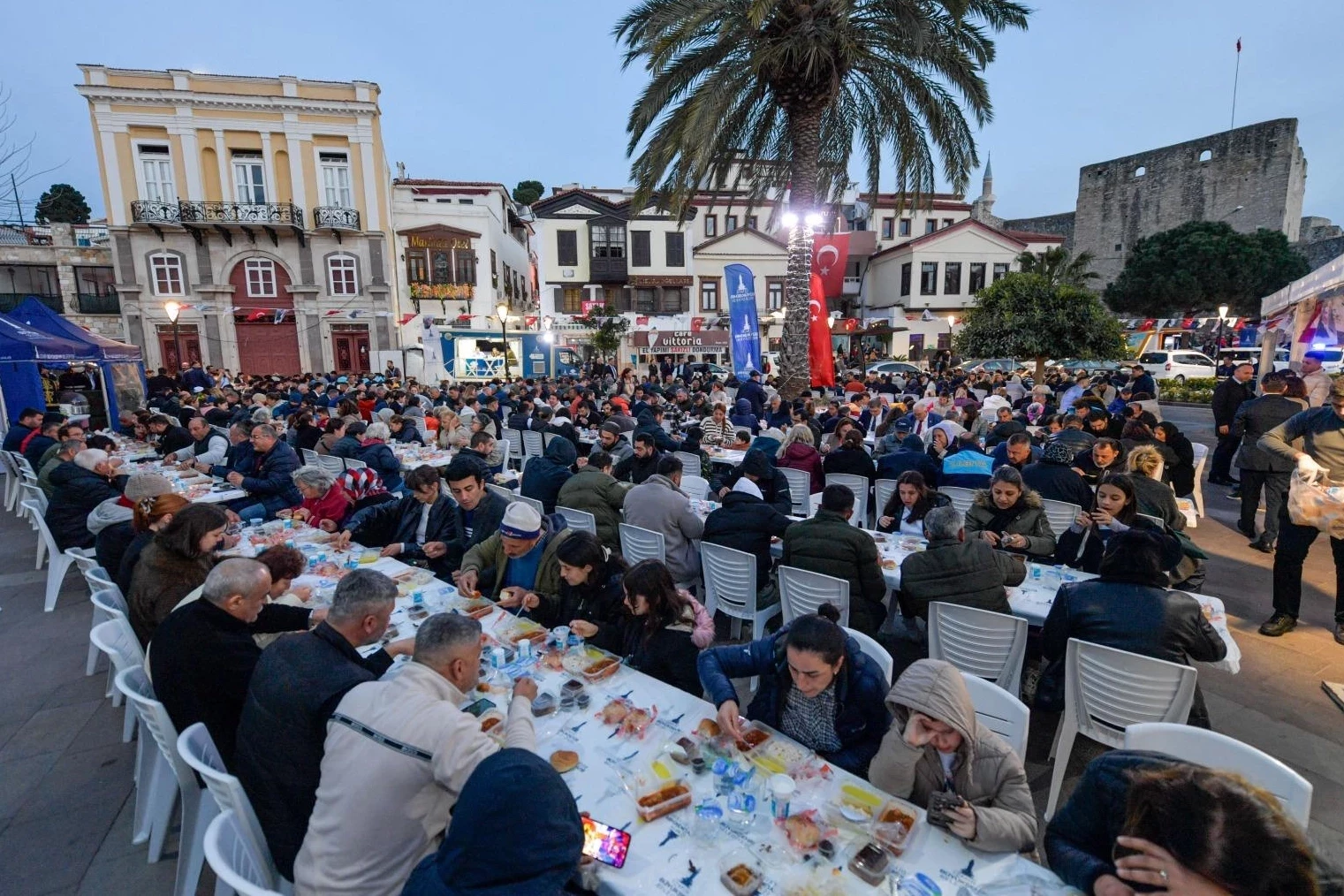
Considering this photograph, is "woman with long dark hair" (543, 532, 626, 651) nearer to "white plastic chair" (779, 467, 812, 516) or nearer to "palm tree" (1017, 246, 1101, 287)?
"white plastic chair" (779, 467, 812, 516)

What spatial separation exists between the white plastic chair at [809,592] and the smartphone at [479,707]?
203 centimetres

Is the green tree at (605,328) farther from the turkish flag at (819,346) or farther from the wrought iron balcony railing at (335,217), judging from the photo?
the turkish flag at (819,346)

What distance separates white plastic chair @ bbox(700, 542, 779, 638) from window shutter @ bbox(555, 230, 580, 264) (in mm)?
30186

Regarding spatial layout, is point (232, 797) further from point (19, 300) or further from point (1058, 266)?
point (19, 300)

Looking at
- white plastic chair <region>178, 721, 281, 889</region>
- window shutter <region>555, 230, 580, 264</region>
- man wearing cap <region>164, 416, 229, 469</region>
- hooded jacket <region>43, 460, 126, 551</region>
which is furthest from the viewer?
window shutter <region>555, 230, 580, 264</region>

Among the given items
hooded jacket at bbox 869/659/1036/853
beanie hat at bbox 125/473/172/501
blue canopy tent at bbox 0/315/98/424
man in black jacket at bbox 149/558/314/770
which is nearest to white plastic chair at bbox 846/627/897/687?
hooded jacket at bbox 869/659/1036/853

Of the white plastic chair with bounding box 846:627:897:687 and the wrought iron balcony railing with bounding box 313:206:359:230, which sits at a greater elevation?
the wrought iron balcony railing with bounding box 313:206:359:230

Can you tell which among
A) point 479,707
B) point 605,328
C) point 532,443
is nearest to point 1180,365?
point 605,328

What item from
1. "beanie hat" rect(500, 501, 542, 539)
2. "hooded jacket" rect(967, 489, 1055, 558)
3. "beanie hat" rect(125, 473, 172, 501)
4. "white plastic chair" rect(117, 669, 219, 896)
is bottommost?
"white plastic chair" rect(117, 669, 219, 896)

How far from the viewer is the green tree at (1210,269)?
32.5 m

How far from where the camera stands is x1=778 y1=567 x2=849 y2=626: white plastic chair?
13.5ft

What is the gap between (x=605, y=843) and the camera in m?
2.04

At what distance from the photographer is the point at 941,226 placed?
121 ft

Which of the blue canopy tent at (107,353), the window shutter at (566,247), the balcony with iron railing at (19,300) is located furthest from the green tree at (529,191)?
the blue canopy tent at (107,353)
